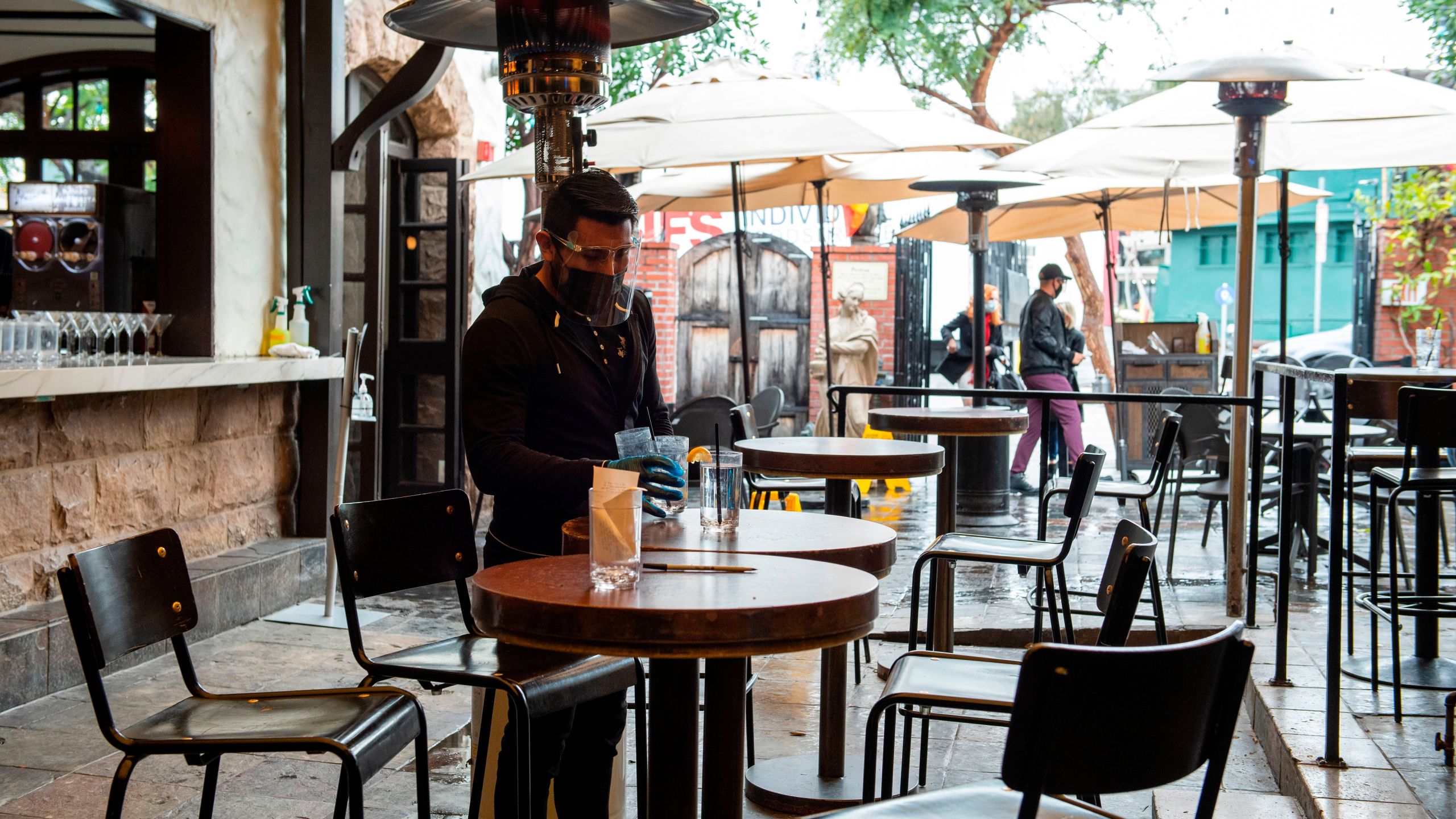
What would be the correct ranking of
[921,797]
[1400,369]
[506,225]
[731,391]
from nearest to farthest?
[921,797] → [1400,369] → [506,225] → [731,391]

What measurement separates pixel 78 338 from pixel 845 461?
2.83 meters

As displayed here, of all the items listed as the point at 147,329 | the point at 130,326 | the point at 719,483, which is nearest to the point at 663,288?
the point at 147,329

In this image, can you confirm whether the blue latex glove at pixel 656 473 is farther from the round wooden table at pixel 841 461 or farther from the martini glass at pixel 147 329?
the martini glass at pixel 147 329

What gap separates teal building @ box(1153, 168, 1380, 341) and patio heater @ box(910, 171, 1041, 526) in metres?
20.9

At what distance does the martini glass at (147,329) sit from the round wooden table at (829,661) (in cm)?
248

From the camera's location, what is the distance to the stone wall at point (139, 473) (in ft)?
14.0

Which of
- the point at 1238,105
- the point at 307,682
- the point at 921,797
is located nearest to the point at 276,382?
the point at 307,682

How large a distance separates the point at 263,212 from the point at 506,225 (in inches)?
148

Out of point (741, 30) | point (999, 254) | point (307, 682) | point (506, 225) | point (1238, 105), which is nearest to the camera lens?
point (307, 682)

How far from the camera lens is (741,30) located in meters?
11.5

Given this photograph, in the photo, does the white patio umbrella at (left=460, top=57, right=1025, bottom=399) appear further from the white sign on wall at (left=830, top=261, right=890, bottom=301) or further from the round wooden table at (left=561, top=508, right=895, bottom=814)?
the white sign on wall at (left=830, top=261, right=890, bottom=301)

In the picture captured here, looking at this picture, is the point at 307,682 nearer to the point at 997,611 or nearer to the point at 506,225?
the point at 997,611

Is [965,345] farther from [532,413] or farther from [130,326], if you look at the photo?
[532,413]

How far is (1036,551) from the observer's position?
3.73 meters
